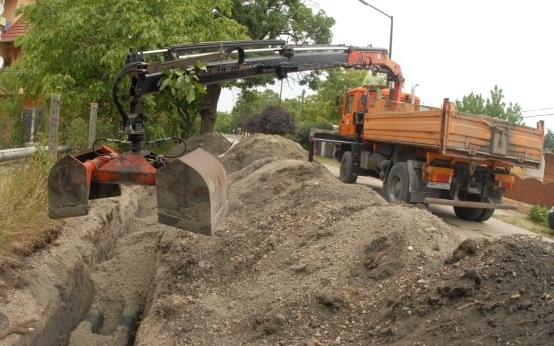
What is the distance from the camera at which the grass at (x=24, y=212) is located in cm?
644

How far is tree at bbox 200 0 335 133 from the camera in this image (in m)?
25.3

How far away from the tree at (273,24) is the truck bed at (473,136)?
42.2ft

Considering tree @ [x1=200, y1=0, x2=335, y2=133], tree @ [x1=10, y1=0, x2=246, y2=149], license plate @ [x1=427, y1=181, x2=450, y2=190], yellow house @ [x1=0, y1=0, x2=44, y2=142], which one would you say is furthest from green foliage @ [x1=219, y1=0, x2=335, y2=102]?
license plate @ [x1=427, y1=181, x2=450, y2=190]

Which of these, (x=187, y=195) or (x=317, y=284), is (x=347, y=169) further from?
(x=187, y=195)

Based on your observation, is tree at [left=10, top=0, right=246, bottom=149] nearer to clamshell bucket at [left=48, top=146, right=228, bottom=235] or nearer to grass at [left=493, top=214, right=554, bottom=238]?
clamshell bucket at [left=48, top=146, right=228, bottom=235]

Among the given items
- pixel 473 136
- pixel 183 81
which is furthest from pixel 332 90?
pixel 183 81

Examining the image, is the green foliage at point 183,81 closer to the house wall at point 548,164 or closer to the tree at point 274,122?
the house wall at point 548,164

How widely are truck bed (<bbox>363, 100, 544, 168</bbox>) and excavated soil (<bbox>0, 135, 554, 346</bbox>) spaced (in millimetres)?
3504

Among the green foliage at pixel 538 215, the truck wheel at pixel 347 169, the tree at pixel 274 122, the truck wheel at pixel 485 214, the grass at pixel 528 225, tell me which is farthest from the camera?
the tree at pixel 274 122

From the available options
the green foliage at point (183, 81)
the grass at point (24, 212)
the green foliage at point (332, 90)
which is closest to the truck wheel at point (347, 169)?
the grass at point (24, 212)

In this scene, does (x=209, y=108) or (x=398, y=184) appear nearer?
(x=398, y=184)

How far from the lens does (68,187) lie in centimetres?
497

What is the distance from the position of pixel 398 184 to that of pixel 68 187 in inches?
381

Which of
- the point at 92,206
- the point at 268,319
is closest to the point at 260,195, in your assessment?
the point at 92,206
